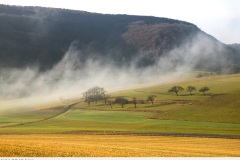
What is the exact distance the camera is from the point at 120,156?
36406mm

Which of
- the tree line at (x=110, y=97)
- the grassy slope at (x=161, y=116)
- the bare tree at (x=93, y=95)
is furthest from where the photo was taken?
the bare tree at (x=93, y=95)

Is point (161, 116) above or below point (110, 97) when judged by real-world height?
below

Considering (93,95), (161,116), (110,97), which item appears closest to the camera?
(161,116)

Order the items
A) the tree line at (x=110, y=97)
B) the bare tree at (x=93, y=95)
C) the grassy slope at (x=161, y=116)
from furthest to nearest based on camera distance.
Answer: the bare tree at (x=93, y=95) < the tree line at (x=110, y=97) < the grassy slope at (x=161, y=116)

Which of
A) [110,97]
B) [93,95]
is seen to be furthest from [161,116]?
[110,97]

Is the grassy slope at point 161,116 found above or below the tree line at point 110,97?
below

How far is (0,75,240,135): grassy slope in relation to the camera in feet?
264

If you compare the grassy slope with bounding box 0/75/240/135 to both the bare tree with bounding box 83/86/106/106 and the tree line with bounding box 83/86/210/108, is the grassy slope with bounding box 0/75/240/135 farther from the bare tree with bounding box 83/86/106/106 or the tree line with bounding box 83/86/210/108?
the bare tree with bounding box 83/86/106/106

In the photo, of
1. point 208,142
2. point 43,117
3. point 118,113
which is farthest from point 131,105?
point 208,142

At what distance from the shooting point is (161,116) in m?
99.8

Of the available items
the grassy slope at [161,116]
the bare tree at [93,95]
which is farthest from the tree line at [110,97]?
the grassy slope at [161,116]

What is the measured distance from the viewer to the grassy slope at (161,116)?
80538 millimetres

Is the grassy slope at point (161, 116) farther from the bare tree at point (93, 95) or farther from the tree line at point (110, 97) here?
the bare tree at point (93, 95)

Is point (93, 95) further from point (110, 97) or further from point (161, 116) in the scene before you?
point (161, 116)
